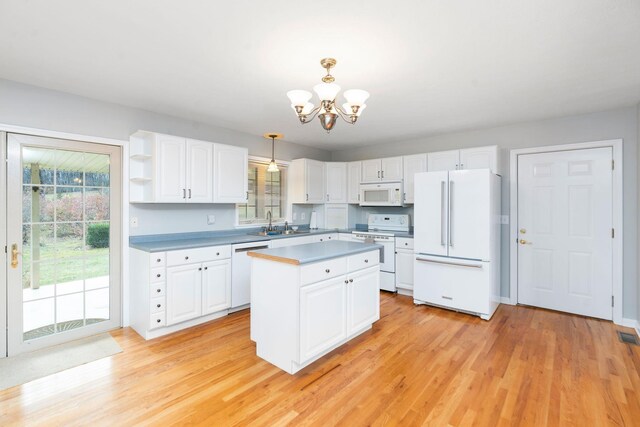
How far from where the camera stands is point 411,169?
469 centimetres

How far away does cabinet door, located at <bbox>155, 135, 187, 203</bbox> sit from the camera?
129 inches

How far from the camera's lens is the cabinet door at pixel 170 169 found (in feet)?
10.7

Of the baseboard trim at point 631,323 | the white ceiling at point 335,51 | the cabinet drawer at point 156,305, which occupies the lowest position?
the baseboard trim at point 631,323

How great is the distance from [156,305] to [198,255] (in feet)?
2.02

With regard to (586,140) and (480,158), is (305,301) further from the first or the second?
(586,140)

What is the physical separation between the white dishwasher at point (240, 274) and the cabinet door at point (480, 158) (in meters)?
2.99

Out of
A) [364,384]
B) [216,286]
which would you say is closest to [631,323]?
[364,384]

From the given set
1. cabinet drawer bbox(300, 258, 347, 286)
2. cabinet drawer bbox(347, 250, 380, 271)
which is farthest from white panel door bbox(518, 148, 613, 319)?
cabinet drawer bbox(300, 258, 347, 286)

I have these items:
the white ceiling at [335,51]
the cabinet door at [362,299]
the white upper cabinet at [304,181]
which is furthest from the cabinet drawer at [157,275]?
the white upper cabinet at [304,181]

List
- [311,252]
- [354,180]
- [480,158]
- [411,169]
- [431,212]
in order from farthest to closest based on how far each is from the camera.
A: [354,180]
[411,169]
[480,158]
[431,212]
[311,252]

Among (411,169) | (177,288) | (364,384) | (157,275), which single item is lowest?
(364,384)

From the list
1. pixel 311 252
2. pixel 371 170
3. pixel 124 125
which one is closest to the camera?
pixel 311 252

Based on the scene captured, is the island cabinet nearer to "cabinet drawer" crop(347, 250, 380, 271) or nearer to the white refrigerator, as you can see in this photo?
"cabinet drawer" crop(347, 250, 380, 271)

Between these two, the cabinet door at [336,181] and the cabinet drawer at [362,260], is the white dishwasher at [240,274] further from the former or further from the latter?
the cabinet door at [336,181]
